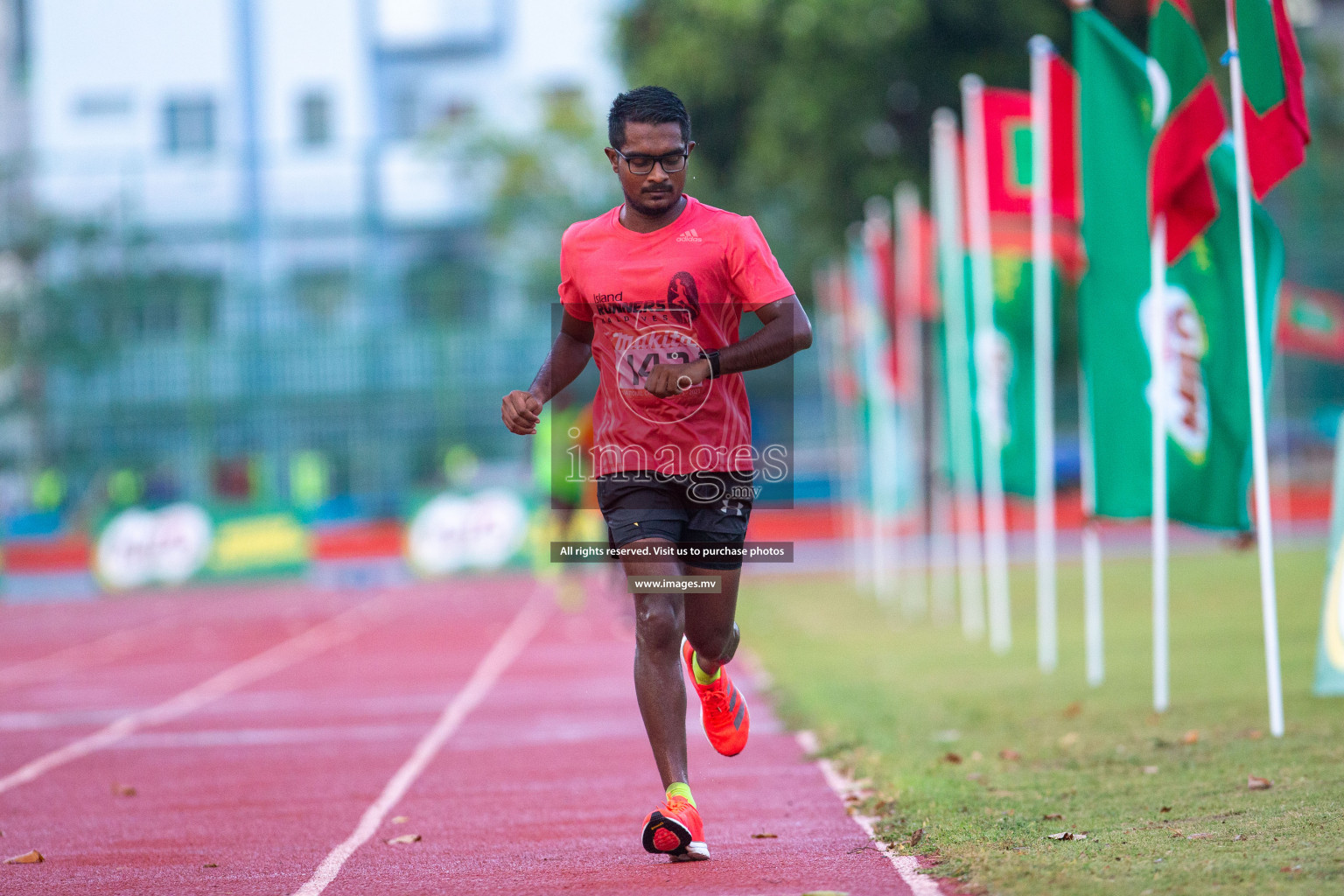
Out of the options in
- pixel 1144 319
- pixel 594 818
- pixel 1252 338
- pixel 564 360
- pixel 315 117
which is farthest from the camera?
pixel 315 117

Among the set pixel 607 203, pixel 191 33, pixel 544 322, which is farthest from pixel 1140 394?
pixel 191 33

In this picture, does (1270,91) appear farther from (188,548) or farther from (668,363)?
(188,548)

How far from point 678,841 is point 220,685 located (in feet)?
29.0

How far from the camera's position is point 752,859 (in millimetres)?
5453

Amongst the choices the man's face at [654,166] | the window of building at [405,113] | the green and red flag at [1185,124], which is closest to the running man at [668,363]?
the man's face at [654,166]

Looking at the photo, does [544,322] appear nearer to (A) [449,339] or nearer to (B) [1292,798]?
(A) [449,339]

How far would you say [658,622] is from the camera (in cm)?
543

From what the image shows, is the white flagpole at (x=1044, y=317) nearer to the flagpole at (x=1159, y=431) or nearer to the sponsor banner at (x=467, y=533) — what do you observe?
the flagpole at (x=1159, y=431)

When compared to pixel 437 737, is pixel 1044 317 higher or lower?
higher

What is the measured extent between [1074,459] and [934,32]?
41.1 ft

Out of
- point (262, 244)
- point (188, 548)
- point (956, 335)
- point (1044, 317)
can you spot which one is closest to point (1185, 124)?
point (1044, 317)

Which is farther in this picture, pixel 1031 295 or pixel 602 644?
pixel 602 644

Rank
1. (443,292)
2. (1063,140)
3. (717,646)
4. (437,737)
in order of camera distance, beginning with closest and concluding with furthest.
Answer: (717,646)
(437,737)
(1063,140)
(443,292)

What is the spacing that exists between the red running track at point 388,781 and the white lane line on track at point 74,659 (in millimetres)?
A: 96
